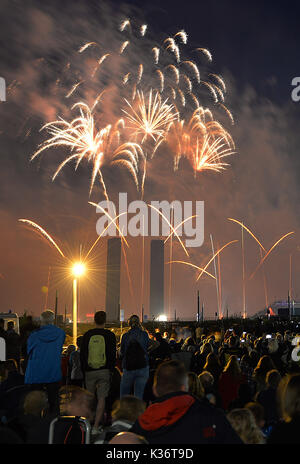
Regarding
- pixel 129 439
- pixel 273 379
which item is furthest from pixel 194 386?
pixel 129 439

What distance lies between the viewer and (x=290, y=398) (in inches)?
190

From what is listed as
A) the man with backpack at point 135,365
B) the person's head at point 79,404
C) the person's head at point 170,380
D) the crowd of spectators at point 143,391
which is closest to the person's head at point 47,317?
the crowd of spectators at point 143,391

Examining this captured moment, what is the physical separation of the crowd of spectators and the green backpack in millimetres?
19

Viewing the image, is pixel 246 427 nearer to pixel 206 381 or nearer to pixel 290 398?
pixel 290 398

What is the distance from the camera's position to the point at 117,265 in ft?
652

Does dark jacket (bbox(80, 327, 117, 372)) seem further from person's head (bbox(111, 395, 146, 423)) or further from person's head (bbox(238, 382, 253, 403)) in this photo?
person's head (bbox(111, 395, 146, 423))

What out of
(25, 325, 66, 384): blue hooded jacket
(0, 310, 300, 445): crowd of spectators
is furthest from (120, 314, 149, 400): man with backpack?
(25, 325, 66, 384): blue hooded jacket

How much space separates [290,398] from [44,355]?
5136mm

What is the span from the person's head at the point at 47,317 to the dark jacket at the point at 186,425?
4882 millimetres

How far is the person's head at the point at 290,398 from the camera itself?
4.75m

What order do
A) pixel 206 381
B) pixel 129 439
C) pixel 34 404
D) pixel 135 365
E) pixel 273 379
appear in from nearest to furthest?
pixel 129 439, pixel 34 404, pixel 273 379, pixel 206 381, pixel 135 365
